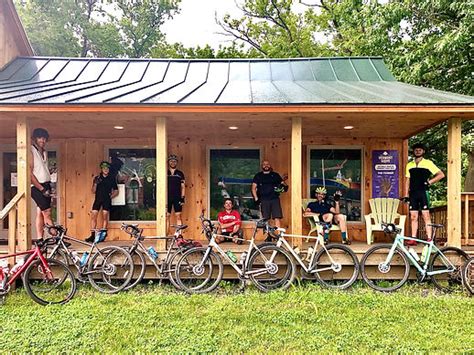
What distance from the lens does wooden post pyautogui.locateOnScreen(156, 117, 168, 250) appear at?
450 cm

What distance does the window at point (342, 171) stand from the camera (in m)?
6.50

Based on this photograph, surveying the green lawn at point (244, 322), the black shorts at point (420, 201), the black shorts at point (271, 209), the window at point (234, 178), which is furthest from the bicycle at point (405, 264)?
the window at point (234, 178)

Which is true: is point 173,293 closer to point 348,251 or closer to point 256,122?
point 348,251

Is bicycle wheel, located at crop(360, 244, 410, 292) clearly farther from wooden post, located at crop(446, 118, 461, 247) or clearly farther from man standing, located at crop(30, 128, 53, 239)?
man standing, located at crop(30, 128, 53, 239)

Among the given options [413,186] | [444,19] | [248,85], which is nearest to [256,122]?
[248,85]

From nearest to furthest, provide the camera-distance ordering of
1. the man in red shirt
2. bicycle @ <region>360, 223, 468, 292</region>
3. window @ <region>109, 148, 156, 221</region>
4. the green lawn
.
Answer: the green lawn → bicycle @ <region>360, 223, 468, 292</region> → the man in red shirt → window @ <region>109, 148, 156, 221</region>

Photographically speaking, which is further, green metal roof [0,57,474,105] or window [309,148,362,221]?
window [309,148,362,221]

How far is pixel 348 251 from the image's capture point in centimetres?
445

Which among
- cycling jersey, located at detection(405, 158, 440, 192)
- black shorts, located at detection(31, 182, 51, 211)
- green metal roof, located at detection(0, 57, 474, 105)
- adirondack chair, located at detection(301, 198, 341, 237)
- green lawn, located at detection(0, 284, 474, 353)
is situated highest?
green metal roof, located at detection(0, 57, 474, 105)

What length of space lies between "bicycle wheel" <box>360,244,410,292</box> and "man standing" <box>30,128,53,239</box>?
14.5 ft

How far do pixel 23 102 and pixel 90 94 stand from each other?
79 centimetres

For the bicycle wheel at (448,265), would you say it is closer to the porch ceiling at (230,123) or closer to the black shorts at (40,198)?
the porch ceiling at (230,123)

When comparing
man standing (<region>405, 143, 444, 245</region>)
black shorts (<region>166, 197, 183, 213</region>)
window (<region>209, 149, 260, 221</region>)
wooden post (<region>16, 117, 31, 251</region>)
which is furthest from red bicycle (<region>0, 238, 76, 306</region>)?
man standing (<region>405, 143, 444, 245</region>)

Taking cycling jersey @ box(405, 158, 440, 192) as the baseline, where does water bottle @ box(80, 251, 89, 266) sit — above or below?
below
